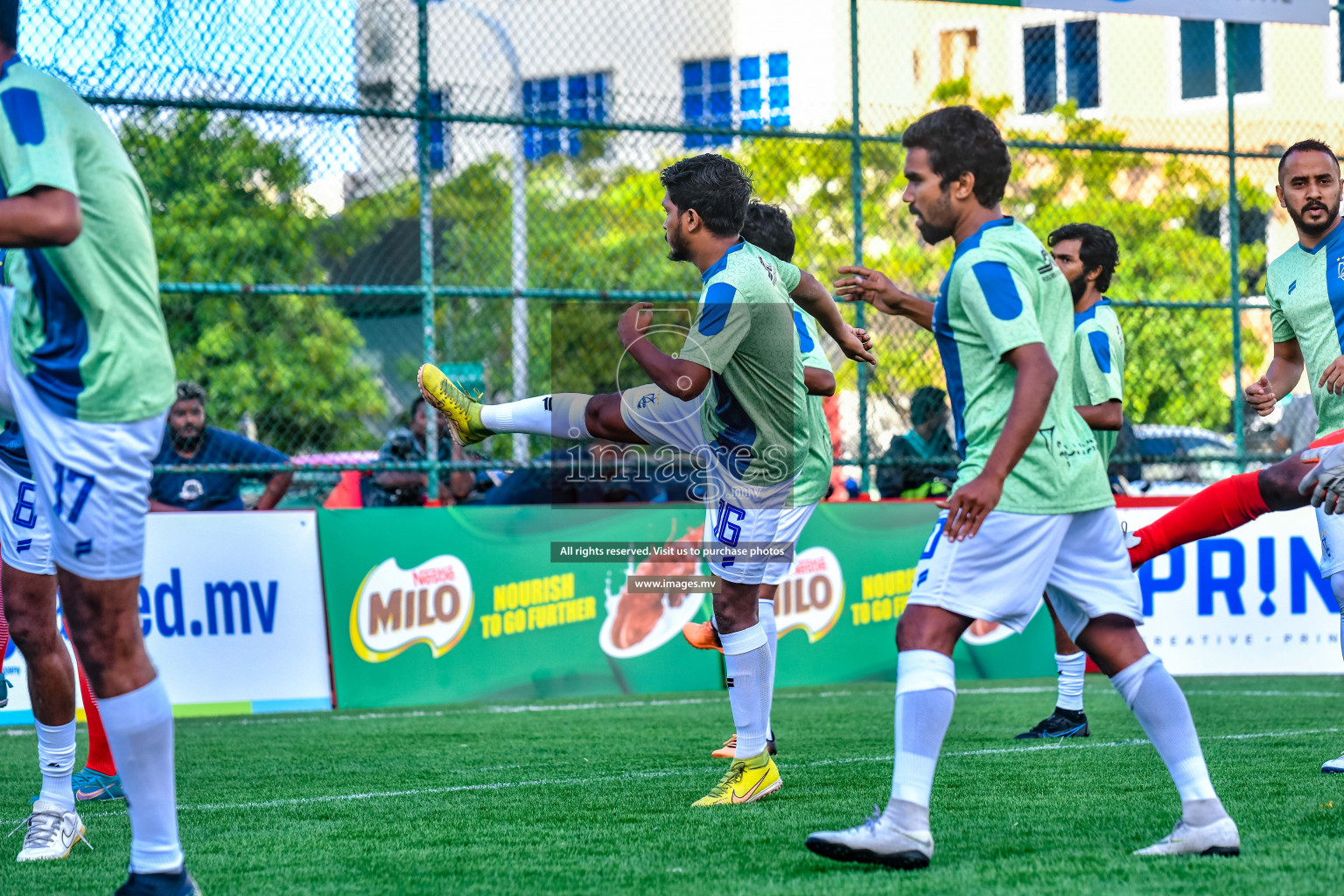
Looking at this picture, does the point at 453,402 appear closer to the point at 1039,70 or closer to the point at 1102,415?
the point at 1102,415

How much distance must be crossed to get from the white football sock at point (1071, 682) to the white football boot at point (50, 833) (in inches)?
164

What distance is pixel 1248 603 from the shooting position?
374 inches

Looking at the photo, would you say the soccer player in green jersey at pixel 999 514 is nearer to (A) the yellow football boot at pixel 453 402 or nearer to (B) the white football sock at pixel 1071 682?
(A) the yellow football boot at pixel 453 402

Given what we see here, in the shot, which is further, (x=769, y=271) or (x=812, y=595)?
(x=812, y=595)

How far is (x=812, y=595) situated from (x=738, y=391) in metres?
4.33

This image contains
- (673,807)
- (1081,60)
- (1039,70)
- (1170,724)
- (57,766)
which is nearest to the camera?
(1170,724)

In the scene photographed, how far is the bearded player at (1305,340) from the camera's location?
4930 millimetres

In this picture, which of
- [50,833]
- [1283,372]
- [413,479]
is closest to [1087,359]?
[1283,372]

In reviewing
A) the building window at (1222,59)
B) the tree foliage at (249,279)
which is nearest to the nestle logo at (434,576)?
the tree foliage at (249,279)

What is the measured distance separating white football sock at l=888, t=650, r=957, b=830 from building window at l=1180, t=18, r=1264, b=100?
800 cm

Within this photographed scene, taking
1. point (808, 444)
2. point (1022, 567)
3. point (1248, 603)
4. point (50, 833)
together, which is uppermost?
point (808, 444)

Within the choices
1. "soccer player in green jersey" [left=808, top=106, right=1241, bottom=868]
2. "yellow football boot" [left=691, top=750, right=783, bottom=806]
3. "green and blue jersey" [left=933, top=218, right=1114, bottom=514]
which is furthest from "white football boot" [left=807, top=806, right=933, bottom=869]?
"yellow football boot" [left=691, top=750, right=783, bottom=806]

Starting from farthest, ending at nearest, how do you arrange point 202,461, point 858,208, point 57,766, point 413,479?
1. point 858,208
2. point 413,479
3. point 202,461
4. point 57,766

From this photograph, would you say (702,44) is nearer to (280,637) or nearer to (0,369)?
(280,637)
